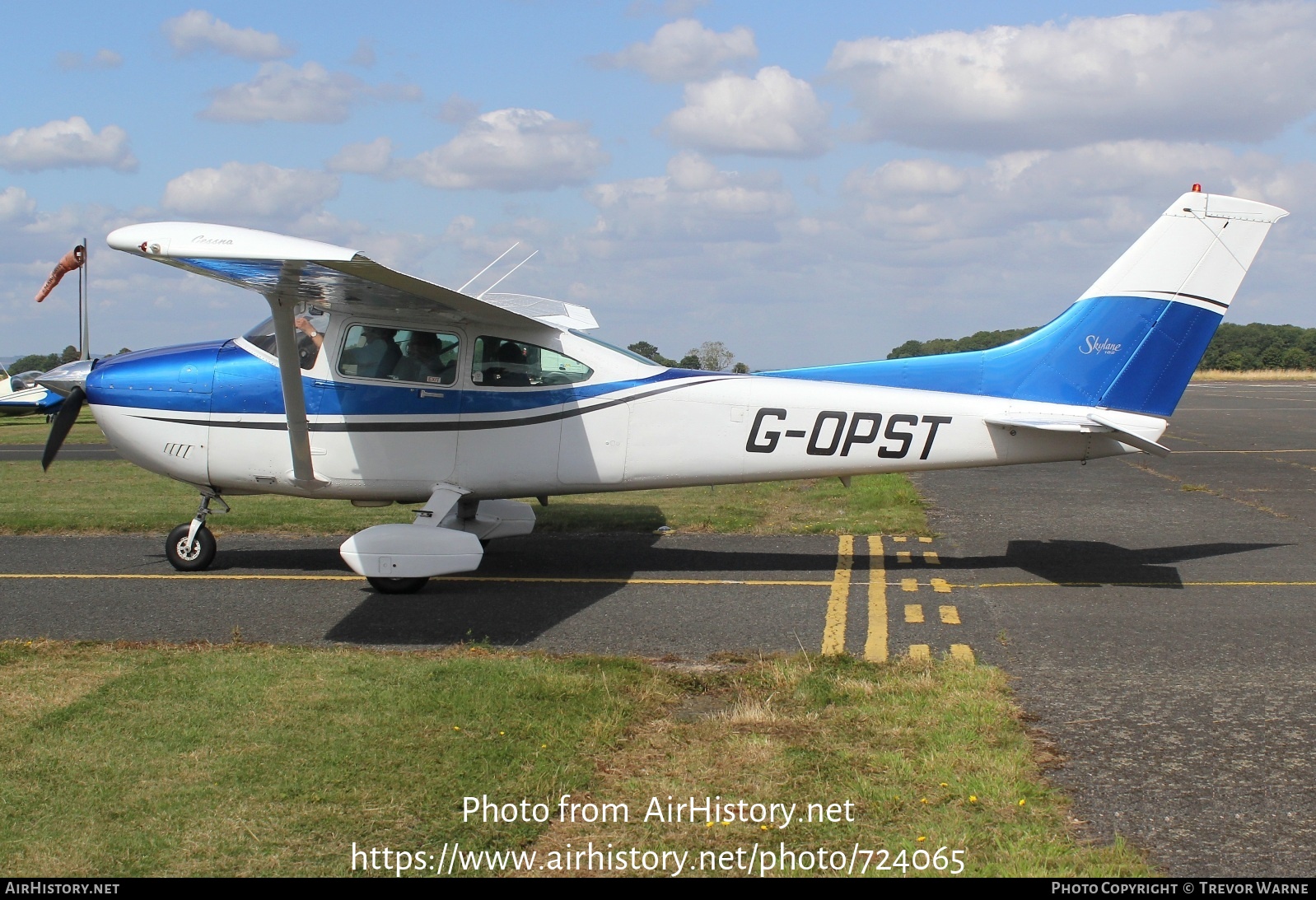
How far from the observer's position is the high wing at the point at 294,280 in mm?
6285

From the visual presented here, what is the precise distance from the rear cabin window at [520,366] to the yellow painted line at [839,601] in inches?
106

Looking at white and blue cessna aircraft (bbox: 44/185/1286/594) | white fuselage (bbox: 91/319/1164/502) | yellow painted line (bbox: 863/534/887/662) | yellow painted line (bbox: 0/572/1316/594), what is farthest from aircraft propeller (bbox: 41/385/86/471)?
yellow painted line (bbox: 863/534/887/662)

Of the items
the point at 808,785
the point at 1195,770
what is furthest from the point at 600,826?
the point at 1195,770

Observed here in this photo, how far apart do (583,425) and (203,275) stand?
121 inches

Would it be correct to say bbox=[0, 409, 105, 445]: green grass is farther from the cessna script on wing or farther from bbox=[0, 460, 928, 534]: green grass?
the cessna script on wing

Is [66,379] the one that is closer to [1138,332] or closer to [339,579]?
[339,579]

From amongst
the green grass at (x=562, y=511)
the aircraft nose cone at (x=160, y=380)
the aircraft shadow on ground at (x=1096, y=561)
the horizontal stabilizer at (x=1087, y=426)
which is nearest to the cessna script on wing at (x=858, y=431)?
the horizontal stabilizer at (x=1087, y=426)

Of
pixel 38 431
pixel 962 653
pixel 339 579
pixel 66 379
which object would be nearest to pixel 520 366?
pixel 339 579

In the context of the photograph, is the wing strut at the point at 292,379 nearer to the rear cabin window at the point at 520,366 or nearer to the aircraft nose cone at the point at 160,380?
the aircraft nose cone at the point at 160,380

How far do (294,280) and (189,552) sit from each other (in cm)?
320

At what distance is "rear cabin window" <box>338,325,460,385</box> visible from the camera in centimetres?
873

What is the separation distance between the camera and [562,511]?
40.5 ft

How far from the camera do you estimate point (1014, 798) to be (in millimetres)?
4207

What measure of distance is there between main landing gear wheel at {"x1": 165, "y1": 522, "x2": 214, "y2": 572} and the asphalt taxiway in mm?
193
